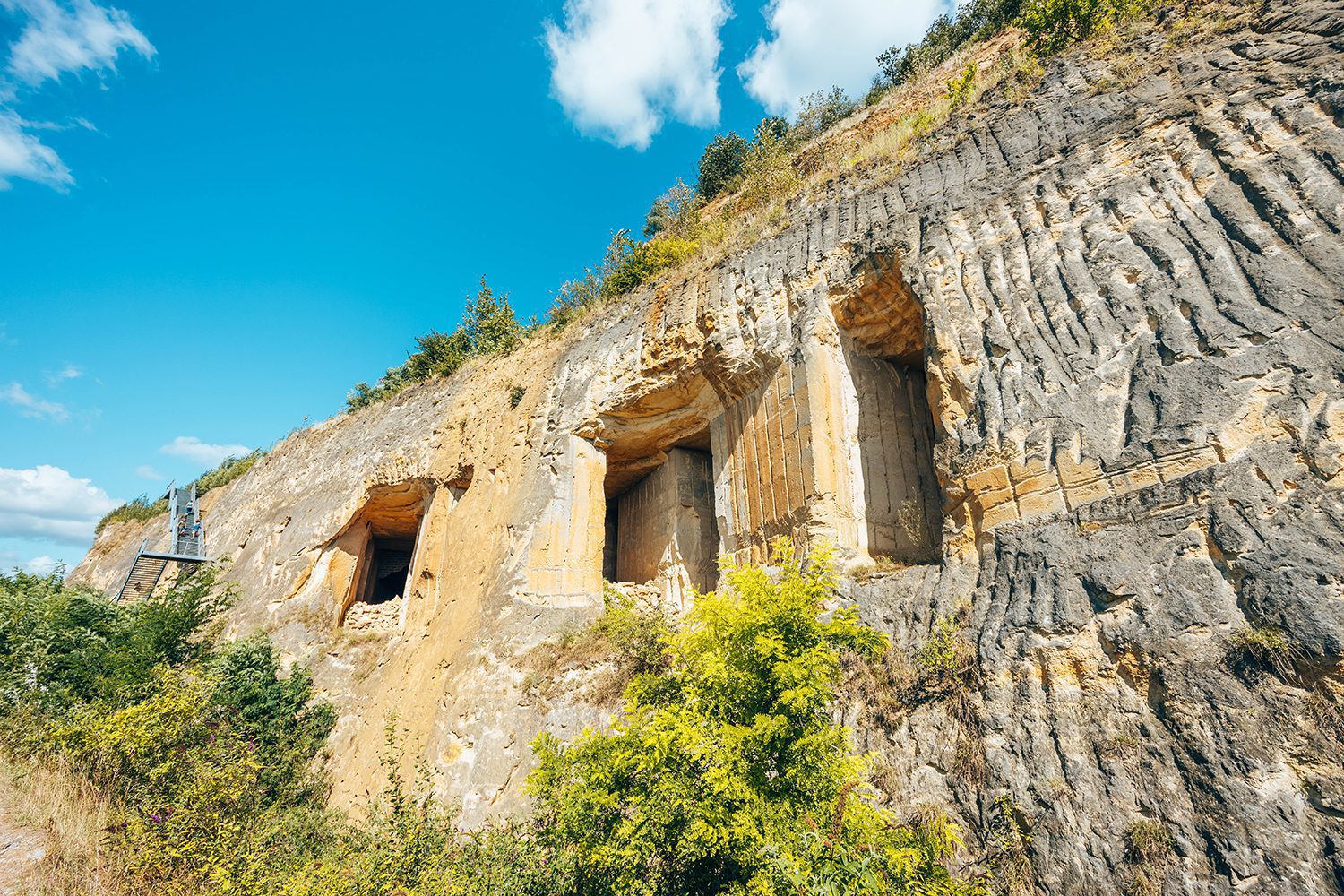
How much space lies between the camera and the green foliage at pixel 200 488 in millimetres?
25547

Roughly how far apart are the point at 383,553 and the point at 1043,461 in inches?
744

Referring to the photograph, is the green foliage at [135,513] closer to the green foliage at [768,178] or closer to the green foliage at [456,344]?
the green foliage at [456,344]

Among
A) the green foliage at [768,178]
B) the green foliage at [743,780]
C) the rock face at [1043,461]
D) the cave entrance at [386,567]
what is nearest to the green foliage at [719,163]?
the green foliage at [768,178]

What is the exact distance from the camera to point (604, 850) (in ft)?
15.0

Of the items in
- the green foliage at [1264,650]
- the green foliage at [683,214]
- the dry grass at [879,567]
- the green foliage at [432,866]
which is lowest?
the green foliage at [432,866]

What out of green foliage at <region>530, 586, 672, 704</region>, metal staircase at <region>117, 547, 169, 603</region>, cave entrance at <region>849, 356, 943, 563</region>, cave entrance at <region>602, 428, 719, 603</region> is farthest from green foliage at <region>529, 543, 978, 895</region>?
metal staircase at <region>117, 547, 169, 603</region>

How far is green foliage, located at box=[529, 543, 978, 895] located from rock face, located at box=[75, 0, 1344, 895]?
133 centimetres

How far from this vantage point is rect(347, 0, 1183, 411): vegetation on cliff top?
10.5m

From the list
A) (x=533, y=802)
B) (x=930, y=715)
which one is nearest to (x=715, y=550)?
(x=533, y=802)

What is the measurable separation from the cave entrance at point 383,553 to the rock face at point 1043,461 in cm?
275

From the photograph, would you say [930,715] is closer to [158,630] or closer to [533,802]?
[533,802]

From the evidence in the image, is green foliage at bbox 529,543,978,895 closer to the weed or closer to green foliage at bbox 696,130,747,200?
the weed

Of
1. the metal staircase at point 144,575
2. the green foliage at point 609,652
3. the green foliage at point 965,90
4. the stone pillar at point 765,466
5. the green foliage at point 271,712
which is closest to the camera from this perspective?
the stone pillar at point 765,466

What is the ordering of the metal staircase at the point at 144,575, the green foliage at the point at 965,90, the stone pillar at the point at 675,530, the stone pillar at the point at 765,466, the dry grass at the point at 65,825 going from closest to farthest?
the dry grass at the point at 65,825, the stone pillar at the point at 765,466, the green foliage at the point at 965,90, the stone pillar at the point at 675,530, the metal staircase at the point at 144,575
